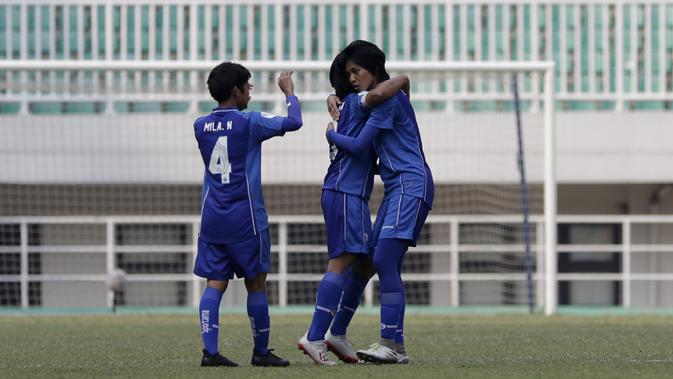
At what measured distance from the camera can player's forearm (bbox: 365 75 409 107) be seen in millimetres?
6477

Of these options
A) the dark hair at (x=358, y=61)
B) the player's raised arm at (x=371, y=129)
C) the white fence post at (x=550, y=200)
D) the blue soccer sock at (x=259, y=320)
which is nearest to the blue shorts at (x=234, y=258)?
the blue soccer sock at (x=259, y=320)

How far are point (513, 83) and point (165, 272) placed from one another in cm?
554

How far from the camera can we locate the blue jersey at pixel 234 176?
6.46m

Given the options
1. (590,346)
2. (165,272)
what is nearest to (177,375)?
(590,346)

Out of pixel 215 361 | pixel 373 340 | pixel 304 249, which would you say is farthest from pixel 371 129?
pixel 304 249

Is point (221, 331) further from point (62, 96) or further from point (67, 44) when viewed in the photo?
point (67, 44)

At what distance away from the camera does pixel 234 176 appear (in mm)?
6488

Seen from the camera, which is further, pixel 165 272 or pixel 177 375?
pixel 165 272

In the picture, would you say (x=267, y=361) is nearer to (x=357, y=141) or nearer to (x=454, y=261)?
(x=357, y=141)

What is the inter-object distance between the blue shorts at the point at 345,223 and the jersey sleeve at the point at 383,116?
1.06 ft

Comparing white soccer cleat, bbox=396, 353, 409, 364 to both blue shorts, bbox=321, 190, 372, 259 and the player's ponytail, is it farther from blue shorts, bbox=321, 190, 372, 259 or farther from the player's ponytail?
the player's ponytail

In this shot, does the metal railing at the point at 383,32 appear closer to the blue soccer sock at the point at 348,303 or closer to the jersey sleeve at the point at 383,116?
the blue soccer sock at the point at 348,303

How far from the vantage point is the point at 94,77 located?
54.2 ft

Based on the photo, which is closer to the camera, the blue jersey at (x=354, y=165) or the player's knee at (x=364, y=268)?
the blue jersey at (x=354, y=165)
